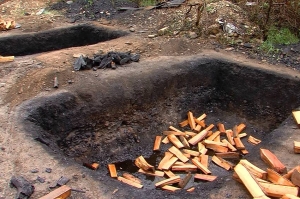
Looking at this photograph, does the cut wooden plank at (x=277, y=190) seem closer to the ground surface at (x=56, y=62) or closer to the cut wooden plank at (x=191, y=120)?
the ground surface at (x=56, y=62)

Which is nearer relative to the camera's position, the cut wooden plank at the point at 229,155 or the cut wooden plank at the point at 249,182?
the cut wooden plank at the point at 249,182

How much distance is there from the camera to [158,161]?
285 inches

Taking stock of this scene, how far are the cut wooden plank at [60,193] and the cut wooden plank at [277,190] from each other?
2.46m

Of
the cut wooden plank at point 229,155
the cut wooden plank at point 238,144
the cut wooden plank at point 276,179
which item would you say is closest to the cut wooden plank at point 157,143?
the cut wooden plank at point 229,155

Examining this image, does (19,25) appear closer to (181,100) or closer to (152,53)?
(152,53)

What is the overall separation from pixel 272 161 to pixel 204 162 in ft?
6.31

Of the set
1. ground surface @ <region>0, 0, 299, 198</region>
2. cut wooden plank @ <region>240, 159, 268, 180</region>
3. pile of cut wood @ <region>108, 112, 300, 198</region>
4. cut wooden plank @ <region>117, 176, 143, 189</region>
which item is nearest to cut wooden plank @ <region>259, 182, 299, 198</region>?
pile of cut wood @ <region>108, 112, 300, 198</region>

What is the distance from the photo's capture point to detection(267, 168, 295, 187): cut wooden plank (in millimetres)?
4715

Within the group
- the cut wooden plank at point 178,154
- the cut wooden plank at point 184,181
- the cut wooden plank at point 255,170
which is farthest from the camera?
the cut wooden plank at point 178,154

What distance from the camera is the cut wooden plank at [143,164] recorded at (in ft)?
22.1

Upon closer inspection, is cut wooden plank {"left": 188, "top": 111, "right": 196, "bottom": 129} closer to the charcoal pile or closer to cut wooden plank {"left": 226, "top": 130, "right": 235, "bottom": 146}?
cut wooden plank {"left": 226, "top": 130, "right": 235, "bottom": 146}

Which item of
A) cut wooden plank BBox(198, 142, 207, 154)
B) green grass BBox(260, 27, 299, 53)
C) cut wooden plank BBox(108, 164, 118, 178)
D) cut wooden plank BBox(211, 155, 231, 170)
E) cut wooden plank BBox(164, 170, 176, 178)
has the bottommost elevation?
cut wooden plank BBox(211, 155, 231, 170)

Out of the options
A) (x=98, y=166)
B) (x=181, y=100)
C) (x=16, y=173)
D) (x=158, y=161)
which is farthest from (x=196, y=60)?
(x=16, y=173)

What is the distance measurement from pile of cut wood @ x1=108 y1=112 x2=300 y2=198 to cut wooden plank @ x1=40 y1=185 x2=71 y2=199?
1.67 metres
